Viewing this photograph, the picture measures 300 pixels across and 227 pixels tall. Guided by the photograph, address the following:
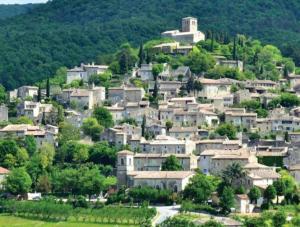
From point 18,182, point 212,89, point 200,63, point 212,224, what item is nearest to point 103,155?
point 18,182

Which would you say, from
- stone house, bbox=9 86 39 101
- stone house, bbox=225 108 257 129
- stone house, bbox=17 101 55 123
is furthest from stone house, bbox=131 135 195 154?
stone house, bbox=9 86 39 101

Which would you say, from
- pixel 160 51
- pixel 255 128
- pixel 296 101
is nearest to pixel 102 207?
pixel 255 128

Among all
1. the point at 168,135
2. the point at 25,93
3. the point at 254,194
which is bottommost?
the point at 254,194

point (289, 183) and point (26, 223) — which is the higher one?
point (289, 183)

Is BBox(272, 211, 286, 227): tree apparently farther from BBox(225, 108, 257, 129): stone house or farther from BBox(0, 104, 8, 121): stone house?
BBox(0, 104, 8, 121): stone house

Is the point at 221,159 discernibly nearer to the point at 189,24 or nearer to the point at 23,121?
the point at 23,121

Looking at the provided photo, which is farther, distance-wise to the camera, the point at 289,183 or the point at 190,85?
the point at 190,85

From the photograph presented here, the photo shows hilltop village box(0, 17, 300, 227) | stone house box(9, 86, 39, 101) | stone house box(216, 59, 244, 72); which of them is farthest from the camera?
stone house box(216, 59, 244, 72)
